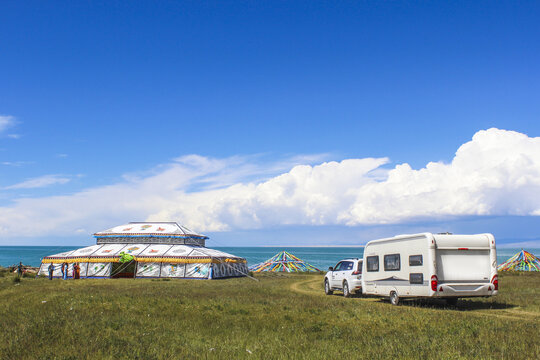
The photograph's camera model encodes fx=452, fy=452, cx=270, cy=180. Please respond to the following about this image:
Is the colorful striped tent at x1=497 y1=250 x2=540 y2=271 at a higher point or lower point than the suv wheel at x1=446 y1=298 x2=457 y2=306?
lower

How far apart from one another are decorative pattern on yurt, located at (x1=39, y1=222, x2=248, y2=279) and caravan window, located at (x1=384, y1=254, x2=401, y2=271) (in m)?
25.8

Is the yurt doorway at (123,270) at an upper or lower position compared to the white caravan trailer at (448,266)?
lower

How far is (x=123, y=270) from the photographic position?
4791 centimetres

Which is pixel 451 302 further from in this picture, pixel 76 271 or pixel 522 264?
pixel 522 264

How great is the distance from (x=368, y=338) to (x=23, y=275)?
1733 inches

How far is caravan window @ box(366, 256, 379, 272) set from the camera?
23.8 meters

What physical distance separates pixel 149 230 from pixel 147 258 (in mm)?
6000

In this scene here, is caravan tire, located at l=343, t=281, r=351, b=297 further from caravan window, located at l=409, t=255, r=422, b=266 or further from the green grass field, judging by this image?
the green grass field

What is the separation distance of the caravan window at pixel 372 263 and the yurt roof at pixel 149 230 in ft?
102

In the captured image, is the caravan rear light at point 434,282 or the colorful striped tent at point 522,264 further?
the colorful striped tent at point 522,264

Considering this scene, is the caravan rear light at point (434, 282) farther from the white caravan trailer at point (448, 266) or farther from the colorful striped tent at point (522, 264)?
the colorful striped tent at point (522, 264)

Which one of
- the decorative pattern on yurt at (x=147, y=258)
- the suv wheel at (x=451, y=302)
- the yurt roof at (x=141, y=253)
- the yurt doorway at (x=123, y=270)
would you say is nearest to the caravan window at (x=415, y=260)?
the suv wheel at (x=451, y=302)

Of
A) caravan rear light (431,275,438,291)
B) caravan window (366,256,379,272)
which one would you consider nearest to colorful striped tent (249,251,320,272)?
caravan window (366,256,379,272)

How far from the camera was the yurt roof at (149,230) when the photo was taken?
5147cm
